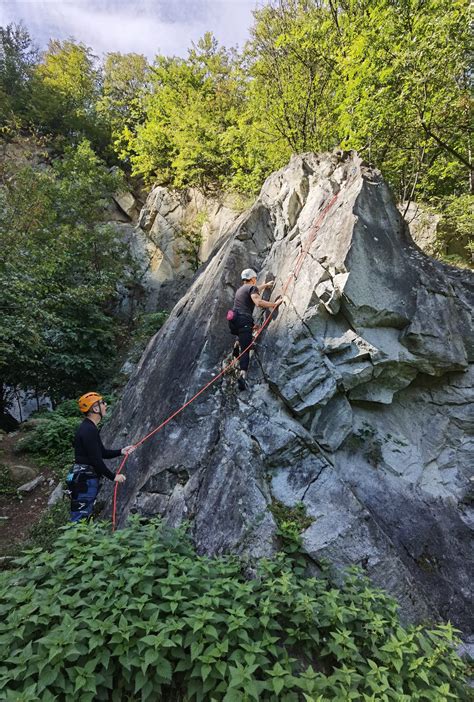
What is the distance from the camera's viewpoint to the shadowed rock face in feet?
17.1

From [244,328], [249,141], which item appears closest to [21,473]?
[244,328]

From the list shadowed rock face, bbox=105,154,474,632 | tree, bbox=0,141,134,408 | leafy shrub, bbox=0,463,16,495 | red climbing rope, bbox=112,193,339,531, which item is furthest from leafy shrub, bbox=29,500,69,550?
tree, bbox=0,141,134,408

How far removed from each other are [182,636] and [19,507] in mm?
6895

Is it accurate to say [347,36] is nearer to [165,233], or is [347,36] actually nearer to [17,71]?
[165,233]

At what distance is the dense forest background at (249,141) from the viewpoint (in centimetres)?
821

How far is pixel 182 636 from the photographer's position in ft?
10.2

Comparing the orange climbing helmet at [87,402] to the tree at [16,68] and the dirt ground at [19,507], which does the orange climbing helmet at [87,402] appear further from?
the tree at [16,68]

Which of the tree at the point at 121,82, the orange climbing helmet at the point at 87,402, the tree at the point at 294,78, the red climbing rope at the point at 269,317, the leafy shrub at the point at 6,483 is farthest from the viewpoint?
the tree at the point at 121,82

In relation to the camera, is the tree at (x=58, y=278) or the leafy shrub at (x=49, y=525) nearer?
the leafy shrub at (x=49, y=525)

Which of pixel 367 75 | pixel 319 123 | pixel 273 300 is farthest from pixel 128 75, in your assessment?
pixel 273 300

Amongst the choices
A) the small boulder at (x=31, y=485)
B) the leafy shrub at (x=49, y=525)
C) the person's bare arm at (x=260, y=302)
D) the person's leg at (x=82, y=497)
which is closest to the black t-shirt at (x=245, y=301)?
the person's bare arm at (x=260, y=302)

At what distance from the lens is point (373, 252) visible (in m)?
6.81

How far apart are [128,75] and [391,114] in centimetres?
2508

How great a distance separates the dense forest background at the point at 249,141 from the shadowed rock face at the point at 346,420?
254 cm
